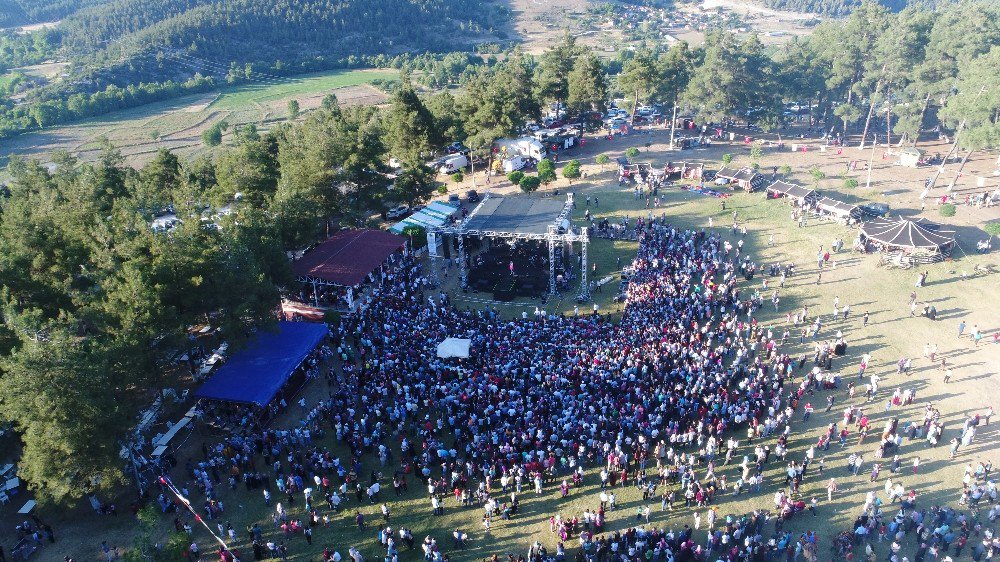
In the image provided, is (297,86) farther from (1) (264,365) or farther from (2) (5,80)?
(1) (264,365)

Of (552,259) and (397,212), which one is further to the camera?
(397,212)

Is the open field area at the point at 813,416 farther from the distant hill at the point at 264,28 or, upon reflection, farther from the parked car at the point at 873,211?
the distant hill at the point at 264,28

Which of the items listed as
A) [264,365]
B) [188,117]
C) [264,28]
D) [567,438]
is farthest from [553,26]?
[567,438]

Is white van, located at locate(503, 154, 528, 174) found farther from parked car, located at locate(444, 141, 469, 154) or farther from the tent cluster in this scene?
the tent cluster

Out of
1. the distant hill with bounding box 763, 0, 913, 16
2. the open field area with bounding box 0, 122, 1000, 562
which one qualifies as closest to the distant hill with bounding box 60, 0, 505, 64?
the open field area with bounding box 0, 122, 1000, 562

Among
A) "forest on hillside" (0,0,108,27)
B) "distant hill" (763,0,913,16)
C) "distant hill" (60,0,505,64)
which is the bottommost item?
"distant hill" (763,0,913,16)

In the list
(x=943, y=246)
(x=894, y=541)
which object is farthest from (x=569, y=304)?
(x=943, y=246)
